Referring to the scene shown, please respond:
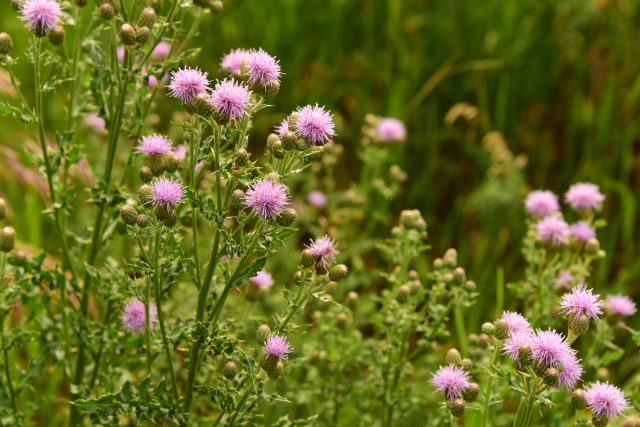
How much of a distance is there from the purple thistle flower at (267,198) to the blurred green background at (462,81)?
6.90ft

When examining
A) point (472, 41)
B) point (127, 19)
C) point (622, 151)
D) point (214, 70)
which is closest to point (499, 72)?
point (472, 41)

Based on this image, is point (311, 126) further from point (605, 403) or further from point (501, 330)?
point (605, 403)

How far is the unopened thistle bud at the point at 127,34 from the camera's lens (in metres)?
1.88

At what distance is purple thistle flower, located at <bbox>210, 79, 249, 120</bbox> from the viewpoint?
5.51ft

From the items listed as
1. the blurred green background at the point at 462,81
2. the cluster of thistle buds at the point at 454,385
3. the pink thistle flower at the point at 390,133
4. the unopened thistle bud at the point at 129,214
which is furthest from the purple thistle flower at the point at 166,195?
the blurred green background at the point at 462,81

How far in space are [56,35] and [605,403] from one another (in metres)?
1.40

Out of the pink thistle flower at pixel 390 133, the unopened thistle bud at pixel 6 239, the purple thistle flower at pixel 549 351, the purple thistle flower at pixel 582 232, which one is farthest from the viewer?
the pink thistle flower at pixel 390 133

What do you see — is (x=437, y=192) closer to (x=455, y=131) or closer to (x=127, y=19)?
(x=455, y=131)

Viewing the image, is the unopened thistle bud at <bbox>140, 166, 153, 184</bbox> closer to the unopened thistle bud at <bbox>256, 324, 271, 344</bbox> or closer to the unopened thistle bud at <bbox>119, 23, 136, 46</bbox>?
the unopened thistle bud at <bbox>119, 23, 136, 46</bbox>

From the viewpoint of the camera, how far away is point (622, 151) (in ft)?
12.9

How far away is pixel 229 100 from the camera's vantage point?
5.51 feet

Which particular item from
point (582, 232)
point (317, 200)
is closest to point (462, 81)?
point (317, 200)

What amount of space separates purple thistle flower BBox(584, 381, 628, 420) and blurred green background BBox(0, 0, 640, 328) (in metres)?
1.96

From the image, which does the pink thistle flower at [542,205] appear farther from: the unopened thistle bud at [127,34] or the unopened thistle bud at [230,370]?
the unopened thistle bud at [127,34]
